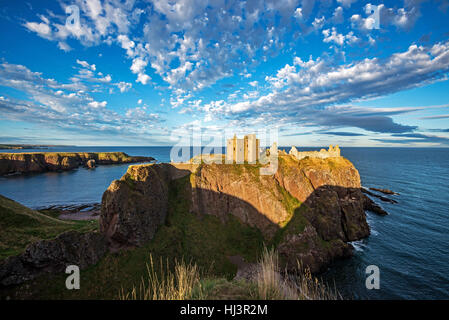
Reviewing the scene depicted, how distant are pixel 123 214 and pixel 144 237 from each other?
501cm

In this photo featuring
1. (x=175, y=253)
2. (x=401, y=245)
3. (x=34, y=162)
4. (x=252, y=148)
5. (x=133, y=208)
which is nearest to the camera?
(x=133, y=208)

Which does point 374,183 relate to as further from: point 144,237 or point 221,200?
point 144,237

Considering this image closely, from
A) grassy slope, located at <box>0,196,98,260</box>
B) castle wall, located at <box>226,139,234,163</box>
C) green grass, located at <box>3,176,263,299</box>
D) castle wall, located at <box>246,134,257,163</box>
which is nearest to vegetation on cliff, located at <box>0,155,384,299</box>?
green grass, located at <box>3,176,263,299</box>

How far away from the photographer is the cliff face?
29344mm

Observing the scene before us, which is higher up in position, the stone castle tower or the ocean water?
the stone castle tower

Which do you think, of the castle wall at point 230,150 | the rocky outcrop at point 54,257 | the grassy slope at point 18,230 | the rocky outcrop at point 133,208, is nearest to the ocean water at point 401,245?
the castle wall at point 230,150

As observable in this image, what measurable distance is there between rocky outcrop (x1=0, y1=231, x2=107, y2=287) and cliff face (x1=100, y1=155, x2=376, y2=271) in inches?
110

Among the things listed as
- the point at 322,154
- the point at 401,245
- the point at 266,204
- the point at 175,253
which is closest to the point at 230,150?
the point at 266,204

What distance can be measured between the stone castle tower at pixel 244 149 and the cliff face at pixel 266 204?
550 centimetres

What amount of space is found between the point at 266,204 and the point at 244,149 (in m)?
18.3

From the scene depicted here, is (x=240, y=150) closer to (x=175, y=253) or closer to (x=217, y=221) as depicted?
(x=217, y=221)

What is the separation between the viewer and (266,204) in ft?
137

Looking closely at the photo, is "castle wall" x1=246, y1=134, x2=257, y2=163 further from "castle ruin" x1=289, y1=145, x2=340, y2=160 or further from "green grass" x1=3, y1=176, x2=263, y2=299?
"green grass" x1=3, y1=176, x2=263, y2=299
